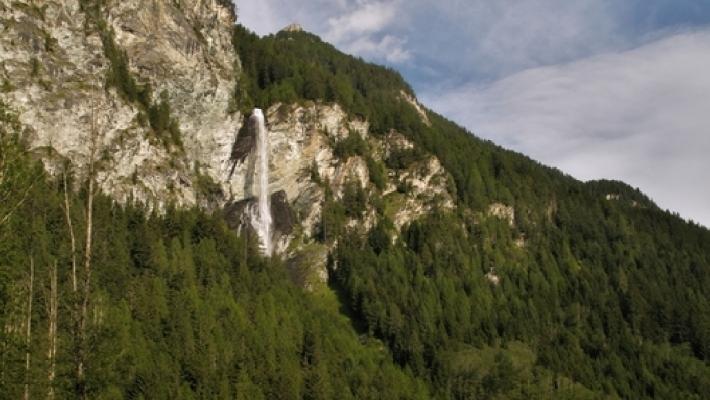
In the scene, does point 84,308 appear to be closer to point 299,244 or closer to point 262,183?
point 299,244

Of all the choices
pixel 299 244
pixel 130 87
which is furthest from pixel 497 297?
pixel 130 87

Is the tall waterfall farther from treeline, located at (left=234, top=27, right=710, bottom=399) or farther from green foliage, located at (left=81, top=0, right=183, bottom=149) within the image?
green foliage, located at (left=81, top=0, right=183, bottom=149)

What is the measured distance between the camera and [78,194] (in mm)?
116125

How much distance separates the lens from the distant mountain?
105062mm

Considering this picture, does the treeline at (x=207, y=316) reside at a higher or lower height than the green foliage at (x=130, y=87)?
lower

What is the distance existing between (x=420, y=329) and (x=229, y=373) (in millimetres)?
54022

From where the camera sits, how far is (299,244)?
154375 millimetres

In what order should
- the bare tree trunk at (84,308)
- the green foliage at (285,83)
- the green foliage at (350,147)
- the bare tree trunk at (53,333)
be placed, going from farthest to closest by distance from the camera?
the green foliage at (285,83) < the green foliage at (350,147) < the bare tree trunk at (53,333) < the bare tree trunk at (84,308)

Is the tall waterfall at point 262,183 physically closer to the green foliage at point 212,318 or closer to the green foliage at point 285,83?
the green foliage at point 212,318

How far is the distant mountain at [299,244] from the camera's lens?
345 ft

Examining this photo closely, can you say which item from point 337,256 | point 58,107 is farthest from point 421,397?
point 58,107

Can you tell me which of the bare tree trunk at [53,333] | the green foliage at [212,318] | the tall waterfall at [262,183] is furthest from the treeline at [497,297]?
the bare tree trunk at [53,333]

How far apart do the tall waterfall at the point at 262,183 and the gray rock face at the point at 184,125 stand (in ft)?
5.67

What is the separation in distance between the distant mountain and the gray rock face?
0.43m
